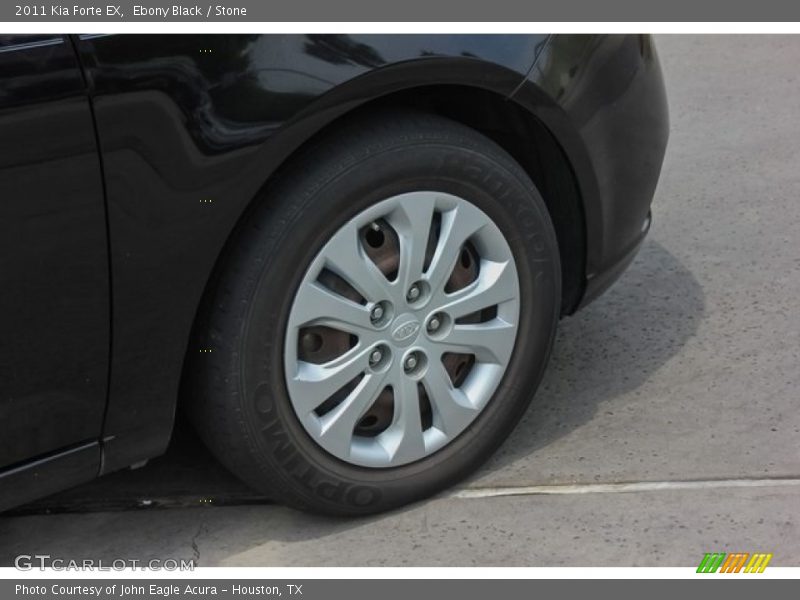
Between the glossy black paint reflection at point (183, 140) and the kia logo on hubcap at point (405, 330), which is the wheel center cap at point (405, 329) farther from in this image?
the glossy black paint reflection at point (183, 140)

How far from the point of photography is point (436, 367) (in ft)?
9.19

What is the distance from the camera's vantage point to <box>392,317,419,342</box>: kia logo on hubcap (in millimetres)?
2701

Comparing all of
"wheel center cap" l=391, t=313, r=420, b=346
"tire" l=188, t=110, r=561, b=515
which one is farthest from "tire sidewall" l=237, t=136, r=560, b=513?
"wheel center cap" l=391, t=313, r=420, b=346

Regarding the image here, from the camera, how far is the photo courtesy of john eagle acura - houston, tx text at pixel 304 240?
7.32 feet

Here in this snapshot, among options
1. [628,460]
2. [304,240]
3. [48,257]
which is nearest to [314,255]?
[304,240]

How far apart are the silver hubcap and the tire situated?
0.01 meters

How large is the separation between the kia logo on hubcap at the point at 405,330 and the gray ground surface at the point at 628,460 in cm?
47

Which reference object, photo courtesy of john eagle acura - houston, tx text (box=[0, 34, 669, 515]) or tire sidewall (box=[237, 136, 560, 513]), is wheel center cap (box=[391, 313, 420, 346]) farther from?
tire sidewall (box=[237, 136, 560, 513])

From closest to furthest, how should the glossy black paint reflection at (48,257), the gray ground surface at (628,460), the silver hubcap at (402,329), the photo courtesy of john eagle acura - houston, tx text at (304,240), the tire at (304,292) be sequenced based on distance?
the glossy black paint reflection at (48,257), the photo courtesy of john eagle acura - houston, tx text at (304,240), the tire at (304,292), the silver hubcap at (402,329), the gray ground surface at (628,460)

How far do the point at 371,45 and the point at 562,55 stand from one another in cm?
53

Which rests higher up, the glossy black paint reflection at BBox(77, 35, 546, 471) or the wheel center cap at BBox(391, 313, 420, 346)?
the glossy black paint reflection at BBox(77, 35, 546, 471)

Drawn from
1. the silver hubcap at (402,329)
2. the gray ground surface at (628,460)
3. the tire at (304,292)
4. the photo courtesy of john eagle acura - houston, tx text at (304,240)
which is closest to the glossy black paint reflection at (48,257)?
the photo courtesy of john eagle acura - houston, tx text at (304,240)

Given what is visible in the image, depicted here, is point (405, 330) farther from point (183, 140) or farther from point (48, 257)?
point (48, 257)

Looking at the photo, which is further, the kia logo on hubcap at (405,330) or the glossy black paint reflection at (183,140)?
the kia logo on hubcap at (405,330)
